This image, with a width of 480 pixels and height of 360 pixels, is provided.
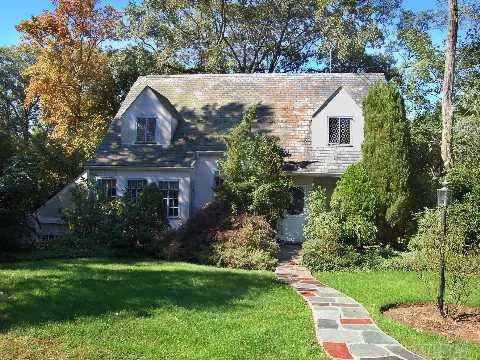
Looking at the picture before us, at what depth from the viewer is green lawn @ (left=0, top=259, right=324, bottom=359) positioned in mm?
7195

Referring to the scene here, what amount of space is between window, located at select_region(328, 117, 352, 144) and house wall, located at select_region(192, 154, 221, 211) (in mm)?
5126

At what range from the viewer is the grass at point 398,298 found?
296 inches

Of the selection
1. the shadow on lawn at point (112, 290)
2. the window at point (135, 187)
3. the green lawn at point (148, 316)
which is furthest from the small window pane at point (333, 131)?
the green lawn at point (148, 316)

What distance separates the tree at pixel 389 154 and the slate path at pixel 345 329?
20.7 feet

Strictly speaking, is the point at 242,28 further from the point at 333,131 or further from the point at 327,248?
the point at 327,248

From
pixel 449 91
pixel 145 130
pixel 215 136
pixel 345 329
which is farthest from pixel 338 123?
pixel 345 329

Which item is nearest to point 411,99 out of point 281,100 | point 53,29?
point 281,100

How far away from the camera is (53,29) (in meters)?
33.4

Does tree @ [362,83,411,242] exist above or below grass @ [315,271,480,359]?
above

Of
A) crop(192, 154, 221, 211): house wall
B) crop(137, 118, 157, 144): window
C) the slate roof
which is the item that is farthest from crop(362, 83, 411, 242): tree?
crop(137, 118, 157, 144): window

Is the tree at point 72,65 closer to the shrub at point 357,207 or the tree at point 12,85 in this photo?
the shrub at point 357,207

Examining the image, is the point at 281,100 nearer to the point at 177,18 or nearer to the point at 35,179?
the point at 35,179

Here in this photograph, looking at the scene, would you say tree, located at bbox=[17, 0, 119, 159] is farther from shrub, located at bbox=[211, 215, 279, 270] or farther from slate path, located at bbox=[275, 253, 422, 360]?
slate path, located at bbox=[275, 253, 422, 360]

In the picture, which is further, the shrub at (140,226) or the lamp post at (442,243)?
the shrub at (140,226)
